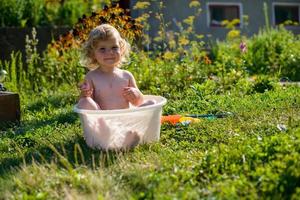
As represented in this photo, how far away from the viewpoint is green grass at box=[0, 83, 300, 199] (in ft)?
11.1

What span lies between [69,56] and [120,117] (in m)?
4.44

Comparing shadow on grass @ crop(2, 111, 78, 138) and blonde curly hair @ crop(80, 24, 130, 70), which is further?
shadow on grass @ crop(2, 111, 78, 138)

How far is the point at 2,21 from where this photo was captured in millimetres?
11141

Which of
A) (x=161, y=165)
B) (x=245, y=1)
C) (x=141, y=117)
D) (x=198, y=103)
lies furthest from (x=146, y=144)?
(x=245, y=1)

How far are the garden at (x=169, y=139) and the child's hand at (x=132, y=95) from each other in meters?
0.37

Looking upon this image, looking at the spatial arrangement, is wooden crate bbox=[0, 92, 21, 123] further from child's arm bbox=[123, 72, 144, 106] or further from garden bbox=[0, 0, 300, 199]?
child's arm bbox=[123, 72, 144, 106]

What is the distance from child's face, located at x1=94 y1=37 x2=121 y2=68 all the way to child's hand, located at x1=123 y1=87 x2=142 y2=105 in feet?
0.99

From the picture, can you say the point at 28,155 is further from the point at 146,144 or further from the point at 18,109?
the point at 18,109

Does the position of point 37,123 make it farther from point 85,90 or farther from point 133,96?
point 133,96

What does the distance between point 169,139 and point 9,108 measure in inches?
83.7

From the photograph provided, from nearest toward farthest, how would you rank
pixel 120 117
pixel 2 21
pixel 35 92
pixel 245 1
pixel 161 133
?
1. pixel 120 117
2. pixel 161 133
3. pixel 35 92
4. pixel 2 21
5. pixel 245 1

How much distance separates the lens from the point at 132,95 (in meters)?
4.96

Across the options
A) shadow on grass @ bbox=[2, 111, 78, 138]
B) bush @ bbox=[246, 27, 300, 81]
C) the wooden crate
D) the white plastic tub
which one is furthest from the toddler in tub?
bush @ bbox=[246, 27, 300, 81]

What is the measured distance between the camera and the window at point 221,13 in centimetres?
1531
